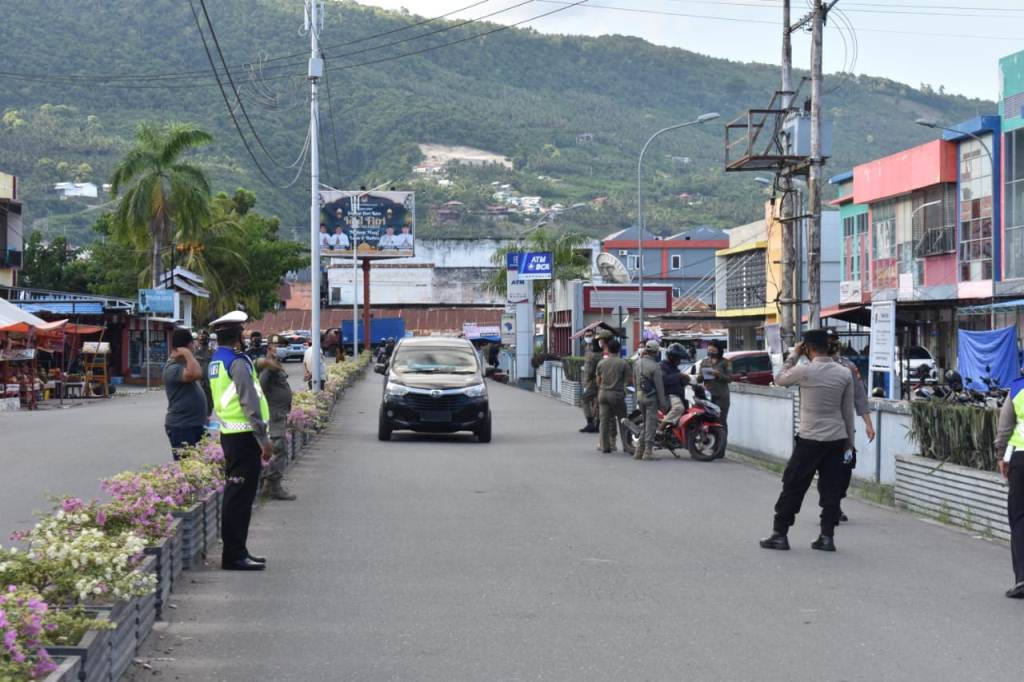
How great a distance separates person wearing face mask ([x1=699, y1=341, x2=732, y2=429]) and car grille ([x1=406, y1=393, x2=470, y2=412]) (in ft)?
14.9

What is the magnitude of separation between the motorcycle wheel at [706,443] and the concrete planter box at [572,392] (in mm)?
17275

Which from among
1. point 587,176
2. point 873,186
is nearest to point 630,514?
point 873,186

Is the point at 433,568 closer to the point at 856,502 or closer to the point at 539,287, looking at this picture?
the point at 856,502

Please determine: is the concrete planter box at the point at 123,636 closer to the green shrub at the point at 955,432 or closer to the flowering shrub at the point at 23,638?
the flowering shrub at the point at 23,638

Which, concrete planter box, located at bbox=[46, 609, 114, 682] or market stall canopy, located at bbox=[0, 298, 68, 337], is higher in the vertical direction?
market stall canopy, located at bbox=[0, 298, 68, 337]

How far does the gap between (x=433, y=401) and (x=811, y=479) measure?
40.9 ft

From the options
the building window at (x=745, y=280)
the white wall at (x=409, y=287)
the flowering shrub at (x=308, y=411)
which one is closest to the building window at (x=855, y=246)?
the building window at (x=745, y=280)

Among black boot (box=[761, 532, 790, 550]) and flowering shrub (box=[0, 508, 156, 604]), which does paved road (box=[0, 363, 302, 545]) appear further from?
black boot (box=[761, 532, 790, 550])

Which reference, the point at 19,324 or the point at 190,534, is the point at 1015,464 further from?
the point at 19,324

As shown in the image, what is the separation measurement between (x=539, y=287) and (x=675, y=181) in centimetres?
10737

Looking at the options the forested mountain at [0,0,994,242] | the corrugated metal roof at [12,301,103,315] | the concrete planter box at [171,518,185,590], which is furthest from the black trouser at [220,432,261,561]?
the forested mountain at [0,0,994,242]

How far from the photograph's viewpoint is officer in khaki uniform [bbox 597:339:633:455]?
20.7 meters

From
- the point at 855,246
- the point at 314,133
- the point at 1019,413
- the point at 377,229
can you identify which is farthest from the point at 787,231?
the point at 377,229

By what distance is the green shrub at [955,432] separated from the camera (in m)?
12.6
